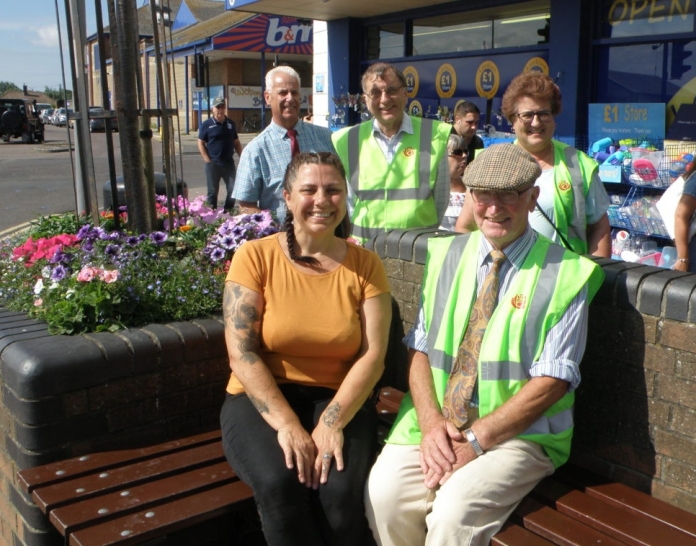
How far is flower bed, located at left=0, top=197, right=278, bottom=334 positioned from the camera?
3230mm

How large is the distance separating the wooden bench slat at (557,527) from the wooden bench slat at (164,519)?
0.96m

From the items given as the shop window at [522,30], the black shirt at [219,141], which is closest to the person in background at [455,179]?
the shop window at [522,30]

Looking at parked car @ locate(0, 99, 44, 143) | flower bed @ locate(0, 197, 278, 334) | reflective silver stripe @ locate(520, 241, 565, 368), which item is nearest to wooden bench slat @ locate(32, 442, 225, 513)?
flower bed @ locate(0, 197, 278, 334)

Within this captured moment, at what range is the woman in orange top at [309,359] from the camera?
262 cm

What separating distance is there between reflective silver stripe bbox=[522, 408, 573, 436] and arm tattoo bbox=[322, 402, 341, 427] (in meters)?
0.65

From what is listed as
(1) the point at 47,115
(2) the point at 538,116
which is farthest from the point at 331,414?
(1) the point at 47,115

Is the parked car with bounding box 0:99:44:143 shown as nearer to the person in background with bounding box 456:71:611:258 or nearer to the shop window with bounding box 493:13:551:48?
the shop window with bounding box 493:13:551:48

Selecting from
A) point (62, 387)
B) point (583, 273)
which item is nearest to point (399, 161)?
point (583, 273)

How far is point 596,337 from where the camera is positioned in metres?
2.81

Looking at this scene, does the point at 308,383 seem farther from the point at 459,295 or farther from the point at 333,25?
the point at 333,25

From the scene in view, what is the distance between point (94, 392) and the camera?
3.00m

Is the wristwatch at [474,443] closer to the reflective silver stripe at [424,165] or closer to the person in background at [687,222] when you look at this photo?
the reflective silver stripe at [424,165]

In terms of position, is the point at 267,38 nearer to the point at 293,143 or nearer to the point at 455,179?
the point at 455,179

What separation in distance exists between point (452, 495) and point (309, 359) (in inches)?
30.2
